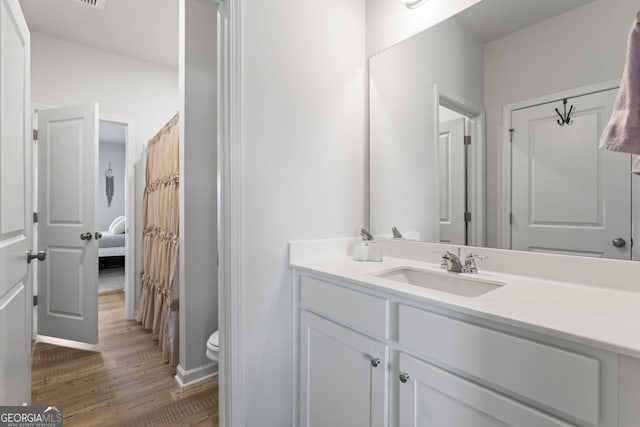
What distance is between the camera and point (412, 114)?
164cm

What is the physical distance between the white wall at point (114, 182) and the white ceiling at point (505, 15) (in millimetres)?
7446

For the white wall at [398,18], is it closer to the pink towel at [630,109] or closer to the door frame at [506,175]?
the door frame at [506,175]

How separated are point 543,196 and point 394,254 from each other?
736mm

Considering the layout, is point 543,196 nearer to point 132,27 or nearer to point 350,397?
point 350,397

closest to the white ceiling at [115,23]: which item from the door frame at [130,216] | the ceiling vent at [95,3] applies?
the ceiling vent at [95,3]

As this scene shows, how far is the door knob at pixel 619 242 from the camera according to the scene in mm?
1008

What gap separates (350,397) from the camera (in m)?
1.16

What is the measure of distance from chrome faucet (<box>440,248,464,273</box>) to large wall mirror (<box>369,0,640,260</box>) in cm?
13

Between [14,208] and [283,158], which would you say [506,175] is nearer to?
[283,158]

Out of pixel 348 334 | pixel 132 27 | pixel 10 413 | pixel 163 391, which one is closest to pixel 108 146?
pixel 132 27

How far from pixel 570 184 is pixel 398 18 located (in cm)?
118

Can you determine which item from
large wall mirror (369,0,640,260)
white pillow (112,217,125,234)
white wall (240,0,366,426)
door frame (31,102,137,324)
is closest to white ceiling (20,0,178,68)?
door frame (31,102,137,324)

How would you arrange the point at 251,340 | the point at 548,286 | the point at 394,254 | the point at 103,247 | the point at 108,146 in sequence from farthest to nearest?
the point at 108,146, the point at 103,247, the point at 394,254, the point at 251,340, the point at 548,286

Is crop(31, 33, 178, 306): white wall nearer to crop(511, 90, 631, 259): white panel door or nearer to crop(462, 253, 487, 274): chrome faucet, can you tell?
crop(462, 253, 487, 274): chrome faucet
